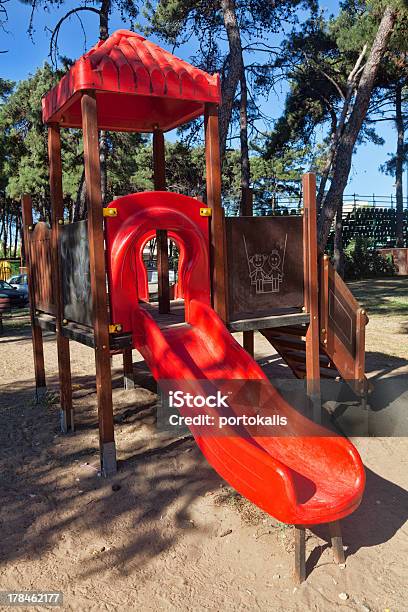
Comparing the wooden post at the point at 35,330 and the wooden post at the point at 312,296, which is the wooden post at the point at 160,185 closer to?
the wooden post at the point at 35,330

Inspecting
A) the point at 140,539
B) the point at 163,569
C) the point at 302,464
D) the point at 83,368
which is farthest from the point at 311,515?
the point at 83,368

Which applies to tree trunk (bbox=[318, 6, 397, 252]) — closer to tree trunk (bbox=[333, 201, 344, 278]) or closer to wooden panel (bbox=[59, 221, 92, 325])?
wooden panel (bbox=[59, 221, 92, 325])

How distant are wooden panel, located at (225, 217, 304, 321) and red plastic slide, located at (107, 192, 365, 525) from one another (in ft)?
1.02

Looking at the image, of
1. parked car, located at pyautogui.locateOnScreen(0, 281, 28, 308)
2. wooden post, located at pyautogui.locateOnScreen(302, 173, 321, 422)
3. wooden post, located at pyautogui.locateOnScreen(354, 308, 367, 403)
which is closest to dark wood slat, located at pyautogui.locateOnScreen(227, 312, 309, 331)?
wooden post, located at pyautogui.locateOnScreen(302, 173, 321, 422)

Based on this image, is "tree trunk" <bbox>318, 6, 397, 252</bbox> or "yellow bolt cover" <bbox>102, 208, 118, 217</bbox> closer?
"yellow bolt cover" <bbox>102, 208, 118, 217</bbox>

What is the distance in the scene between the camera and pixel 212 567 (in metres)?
3.52

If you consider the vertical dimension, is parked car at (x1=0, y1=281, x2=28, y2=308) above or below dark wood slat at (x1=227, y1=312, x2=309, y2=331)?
below

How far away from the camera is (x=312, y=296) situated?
19.1 ft

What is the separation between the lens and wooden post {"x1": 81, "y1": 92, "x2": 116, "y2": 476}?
467 cm

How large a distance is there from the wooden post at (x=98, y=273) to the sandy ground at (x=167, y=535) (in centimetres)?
38

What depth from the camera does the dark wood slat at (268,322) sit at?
5.46m

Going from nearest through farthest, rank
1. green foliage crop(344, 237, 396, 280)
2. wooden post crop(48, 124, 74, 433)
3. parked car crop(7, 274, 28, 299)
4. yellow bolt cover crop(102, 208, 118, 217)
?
yellow bolt cover crop(102, 208, 118, 217) → wooden post crop(48, 124, 74, 433) → parked car crop(7, 274, 28, 299) → green foliage crop(344, 237, 396, 280)

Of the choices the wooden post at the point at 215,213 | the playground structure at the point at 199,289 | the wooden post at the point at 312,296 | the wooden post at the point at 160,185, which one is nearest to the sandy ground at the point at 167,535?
the playground structure at the point at 199,289

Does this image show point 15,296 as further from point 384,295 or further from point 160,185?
point 160,185
